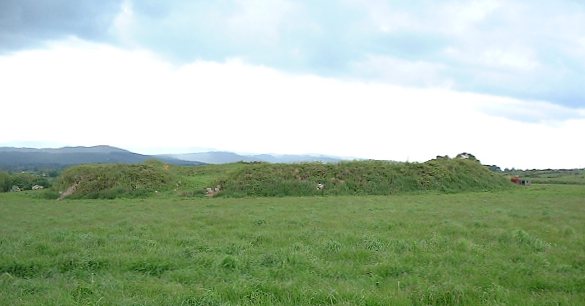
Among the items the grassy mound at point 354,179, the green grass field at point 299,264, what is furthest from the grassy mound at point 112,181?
the green grass field at point 299,264

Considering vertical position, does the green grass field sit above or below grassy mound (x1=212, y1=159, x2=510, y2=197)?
below

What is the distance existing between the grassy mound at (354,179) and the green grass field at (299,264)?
18.6 m

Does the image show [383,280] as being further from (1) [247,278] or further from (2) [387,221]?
(2) [387,221]

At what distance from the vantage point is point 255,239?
12.6 metres

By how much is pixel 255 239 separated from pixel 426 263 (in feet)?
15.8

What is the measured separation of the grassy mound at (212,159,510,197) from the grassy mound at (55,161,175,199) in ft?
18.9

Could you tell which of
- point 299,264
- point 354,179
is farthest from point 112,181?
point 299,264

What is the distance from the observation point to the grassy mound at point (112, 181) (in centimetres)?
3531

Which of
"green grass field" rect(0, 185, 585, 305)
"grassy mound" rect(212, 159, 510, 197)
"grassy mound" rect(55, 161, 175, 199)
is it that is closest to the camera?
"green grass field" rect(0, 185, 585, 305)

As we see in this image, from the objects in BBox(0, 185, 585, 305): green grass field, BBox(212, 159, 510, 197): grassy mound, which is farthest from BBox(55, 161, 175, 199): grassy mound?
BBox(0, 185, 585, 305): green grass field

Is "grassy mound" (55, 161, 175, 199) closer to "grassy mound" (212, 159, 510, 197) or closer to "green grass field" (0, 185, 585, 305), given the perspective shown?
"grassy mound" (212, 159, 510, 197)

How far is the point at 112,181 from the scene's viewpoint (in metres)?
36.4

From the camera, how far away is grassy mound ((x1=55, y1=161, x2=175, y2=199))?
35312mm

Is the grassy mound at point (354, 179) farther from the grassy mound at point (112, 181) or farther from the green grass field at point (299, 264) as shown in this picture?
the green grass field at point (299, 264)
